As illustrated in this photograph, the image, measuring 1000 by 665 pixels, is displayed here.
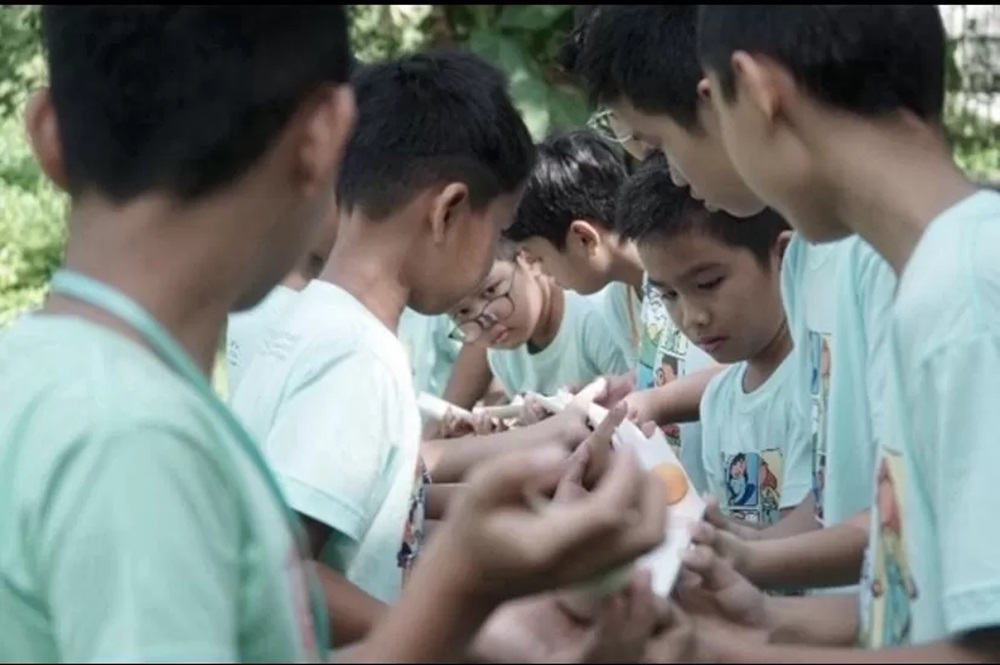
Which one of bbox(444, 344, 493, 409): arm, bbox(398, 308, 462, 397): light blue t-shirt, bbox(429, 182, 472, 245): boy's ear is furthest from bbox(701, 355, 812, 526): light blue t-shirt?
bbox(398, 308, 462, 397): light blue t-shirt

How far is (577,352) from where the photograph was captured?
3.53 m

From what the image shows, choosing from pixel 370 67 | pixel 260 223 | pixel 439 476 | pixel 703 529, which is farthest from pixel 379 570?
pixel 260 223

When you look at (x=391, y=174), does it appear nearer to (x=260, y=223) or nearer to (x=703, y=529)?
(x=703, y=529)

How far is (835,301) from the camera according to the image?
1.67 metres

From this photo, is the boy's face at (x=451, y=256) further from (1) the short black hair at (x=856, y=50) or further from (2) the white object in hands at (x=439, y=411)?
(2) the white object in hands at (x=439, y=411)

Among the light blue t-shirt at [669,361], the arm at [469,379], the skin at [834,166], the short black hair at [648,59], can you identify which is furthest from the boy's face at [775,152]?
the arm at [469,379]

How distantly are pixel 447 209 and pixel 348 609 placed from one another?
534mm

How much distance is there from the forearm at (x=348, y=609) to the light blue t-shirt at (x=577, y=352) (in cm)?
182

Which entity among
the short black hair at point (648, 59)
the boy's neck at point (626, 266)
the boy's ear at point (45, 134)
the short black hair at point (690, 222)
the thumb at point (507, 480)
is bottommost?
the boy's neck at point (626, 266)

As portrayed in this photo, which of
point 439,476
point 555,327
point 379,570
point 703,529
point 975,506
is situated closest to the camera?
point 975,506

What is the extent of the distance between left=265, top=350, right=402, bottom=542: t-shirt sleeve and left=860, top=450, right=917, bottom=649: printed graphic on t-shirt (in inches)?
23.6

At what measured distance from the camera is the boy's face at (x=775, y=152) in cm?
128

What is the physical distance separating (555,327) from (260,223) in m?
2.55

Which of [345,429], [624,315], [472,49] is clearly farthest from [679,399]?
[472,49]
